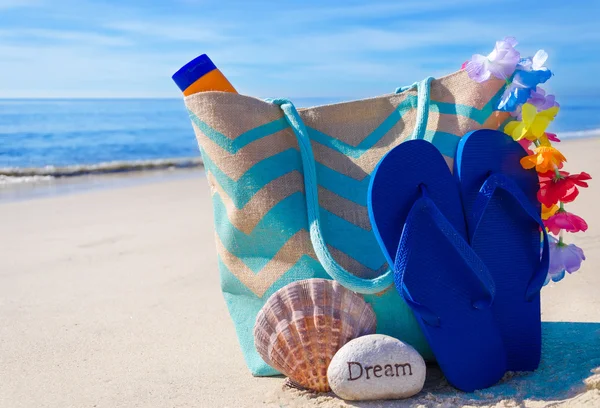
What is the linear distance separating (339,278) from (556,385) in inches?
28.5

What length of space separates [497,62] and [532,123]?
0.24 metres

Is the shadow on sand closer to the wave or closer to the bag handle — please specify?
the bag handle

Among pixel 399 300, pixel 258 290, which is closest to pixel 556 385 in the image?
pixel 399 300

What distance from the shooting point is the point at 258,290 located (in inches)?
90.0

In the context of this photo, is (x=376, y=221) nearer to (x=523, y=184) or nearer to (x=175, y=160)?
(x=523, y=184)

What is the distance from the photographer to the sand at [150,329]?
2129 mm

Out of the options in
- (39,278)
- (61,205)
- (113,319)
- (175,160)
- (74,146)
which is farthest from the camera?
(74,146)

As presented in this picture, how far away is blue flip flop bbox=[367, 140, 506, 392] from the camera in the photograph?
200cm

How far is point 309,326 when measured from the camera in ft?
6.79

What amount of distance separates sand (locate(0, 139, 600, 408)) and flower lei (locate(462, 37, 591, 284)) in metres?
0.42

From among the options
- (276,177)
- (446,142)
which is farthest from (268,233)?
(446,142)

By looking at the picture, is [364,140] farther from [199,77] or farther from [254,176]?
[199,77]

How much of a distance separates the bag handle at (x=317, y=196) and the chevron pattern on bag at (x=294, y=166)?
0.16 ft

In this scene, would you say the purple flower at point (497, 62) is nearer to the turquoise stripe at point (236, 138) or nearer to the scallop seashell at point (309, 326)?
the turquoise stripe at point (236, 138)
